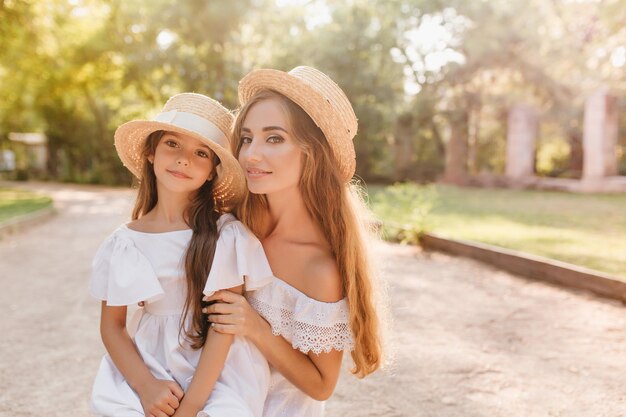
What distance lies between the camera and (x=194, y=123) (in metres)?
2.25

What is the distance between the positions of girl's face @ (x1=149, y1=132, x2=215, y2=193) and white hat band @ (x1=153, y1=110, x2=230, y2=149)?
6 cm

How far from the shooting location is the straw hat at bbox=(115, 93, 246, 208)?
2.23 meters

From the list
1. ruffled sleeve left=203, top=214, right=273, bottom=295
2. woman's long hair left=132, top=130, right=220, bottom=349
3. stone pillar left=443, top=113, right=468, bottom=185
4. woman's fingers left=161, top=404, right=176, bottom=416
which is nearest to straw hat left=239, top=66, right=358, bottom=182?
woman's long hair left=132, top=130, right=220, bottom=349

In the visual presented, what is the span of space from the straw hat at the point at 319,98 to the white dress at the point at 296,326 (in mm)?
569

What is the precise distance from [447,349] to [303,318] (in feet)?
8.44

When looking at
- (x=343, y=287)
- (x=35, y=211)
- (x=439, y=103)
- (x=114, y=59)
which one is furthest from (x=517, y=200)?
(x=114, y=59)

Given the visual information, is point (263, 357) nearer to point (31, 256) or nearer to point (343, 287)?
point (343, 287)

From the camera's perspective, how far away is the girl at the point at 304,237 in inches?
85.8

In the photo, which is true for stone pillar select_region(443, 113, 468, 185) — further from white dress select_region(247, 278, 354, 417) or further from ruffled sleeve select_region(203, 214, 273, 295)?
ruffled sleeve select_region(203, 214, 273, 295)

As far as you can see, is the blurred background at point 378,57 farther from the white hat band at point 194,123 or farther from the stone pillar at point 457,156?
the white hat band at point 194,123

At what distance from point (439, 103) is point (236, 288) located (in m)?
23.3

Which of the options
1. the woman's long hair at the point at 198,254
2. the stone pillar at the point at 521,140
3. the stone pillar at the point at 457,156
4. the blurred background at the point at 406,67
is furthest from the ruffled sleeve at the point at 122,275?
the stone pillar at the point at 457,156

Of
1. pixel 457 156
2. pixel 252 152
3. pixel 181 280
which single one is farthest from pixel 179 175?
pixel 457 156

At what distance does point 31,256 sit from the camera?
8.82 meters
